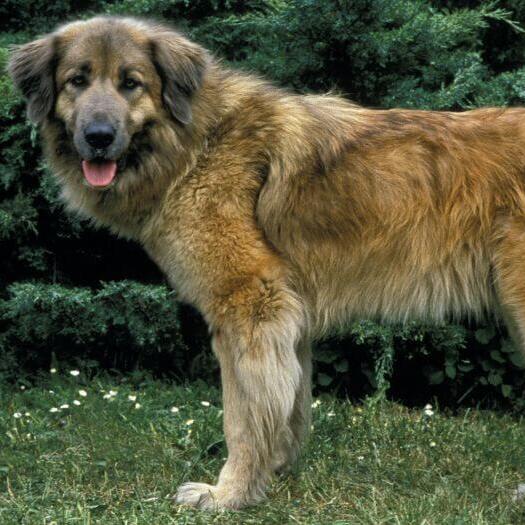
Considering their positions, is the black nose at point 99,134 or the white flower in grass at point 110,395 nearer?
the black nose at point 99,134

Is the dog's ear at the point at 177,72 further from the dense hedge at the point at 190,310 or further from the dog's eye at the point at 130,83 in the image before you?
the dense hedge at the point at 190,310

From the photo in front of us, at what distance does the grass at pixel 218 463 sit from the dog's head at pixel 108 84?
1.29m

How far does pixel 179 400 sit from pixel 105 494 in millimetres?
1479

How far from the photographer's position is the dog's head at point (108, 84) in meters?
4.20

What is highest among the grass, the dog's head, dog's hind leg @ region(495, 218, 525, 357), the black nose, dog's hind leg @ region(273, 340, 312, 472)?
the dog's head

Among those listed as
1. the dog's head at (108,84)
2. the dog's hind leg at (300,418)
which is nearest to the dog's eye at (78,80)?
the dog's head at (108,84)

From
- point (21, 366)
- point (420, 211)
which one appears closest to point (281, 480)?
point (420, 211)

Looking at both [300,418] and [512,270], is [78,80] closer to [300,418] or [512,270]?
[300,418]

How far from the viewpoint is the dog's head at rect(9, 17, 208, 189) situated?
13.8 feet

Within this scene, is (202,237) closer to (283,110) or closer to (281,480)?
(283,110)

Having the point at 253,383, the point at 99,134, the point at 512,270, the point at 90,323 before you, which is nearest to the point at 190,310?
the point at 90,323

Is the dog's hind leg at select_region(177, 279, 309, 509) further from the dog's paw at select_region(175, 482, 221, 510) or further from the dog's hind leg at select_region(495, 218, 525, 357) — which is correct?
the dog's hind leg at select_region(495, 218, 525, 357)

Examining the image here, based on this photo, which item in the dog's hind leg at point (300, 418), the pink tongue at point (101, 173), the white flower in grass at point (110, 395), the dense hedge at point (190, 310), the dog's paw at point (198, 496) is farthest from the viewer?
the dense hedge at point (190, 310)

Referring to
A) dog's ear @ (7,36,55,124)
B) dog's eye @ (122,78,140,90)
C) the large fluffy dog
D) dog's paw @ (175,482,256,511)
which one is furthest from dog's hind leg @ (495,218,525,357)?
dog's ear @ (7,36,55,124)
